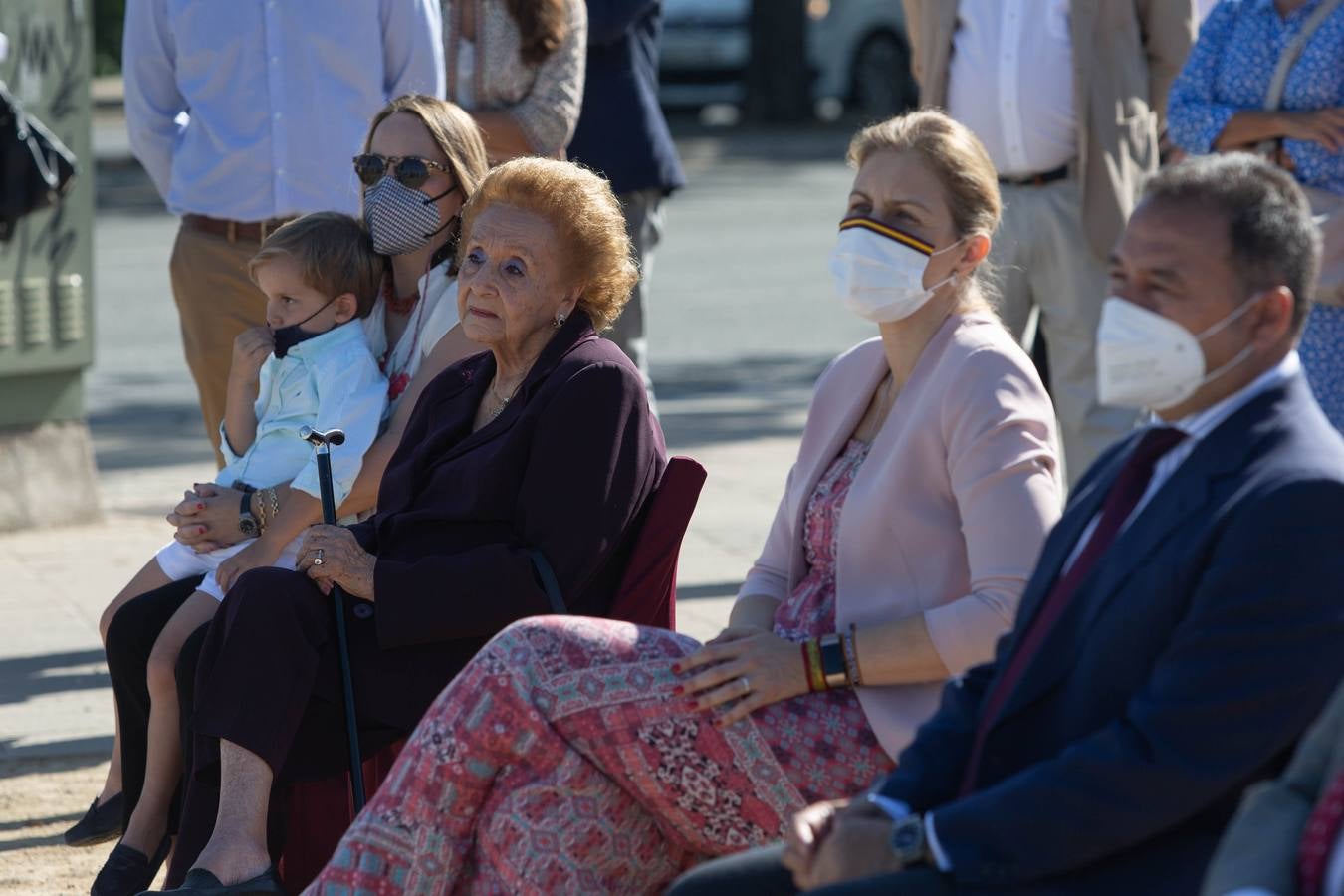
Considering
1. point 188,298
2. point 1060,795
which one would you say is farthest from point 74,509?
point 1060,795

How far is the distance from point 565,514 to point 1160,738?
1502 mm

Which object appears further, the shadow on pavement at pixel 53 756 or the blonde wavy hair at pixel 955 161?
the shadow on pavement at pixel 53 756

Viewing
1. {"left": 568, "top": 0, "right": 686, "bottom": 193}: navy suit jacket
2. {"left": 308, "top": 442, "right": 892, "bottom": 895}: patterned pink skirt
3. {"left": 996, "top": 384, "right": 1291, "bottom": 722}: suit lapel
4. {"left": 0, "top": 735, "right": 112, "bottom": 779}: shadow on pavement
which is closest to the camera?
{"left": 996, "top": 384, "right": 1291, "bottom": 722}: suit lapel

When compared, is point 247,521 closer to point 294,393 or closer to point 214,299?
point 294,393

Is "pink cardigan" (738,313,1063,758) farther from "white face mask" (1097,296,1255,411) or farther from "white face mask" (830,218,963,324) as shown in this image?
"white face mask" (1097,296,1255,411)

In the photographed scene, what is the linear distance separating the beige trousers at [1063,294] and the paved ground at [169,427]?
47.4 inches

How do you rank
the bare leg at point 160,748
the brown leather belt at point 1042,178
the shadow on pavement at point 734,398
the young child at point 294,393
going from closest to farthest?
the bare leg at point 160,748, the young child at point 294,393, the brown leather belt at point 1042,178, the shadow on pavement at point 734,398

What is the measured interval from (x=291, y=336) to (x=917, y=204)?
1.66m

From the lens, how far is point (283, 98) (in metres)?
5.91

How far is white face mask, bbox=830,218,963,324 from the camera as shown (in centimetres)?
351

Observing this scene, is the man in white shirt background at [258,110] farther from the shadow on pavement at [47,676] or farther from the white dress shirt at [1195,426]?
the white dress shirt at [1195,426]

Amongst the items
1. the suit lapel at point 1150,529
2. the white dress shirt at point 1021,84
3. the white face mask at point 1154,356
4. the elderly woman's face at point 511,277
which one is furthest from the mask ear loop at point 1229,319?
the white dress shirt at point 1021,84

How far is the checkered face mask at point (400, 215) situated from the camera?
4551mm

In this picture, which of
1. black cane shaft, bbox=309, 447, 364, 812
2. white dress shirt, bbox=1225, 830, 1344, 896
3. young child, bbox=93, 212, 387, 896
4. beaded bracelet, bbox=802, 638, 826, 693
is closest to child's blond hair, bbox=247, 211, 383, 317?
young child, bbox=93, 212, 387, 896
